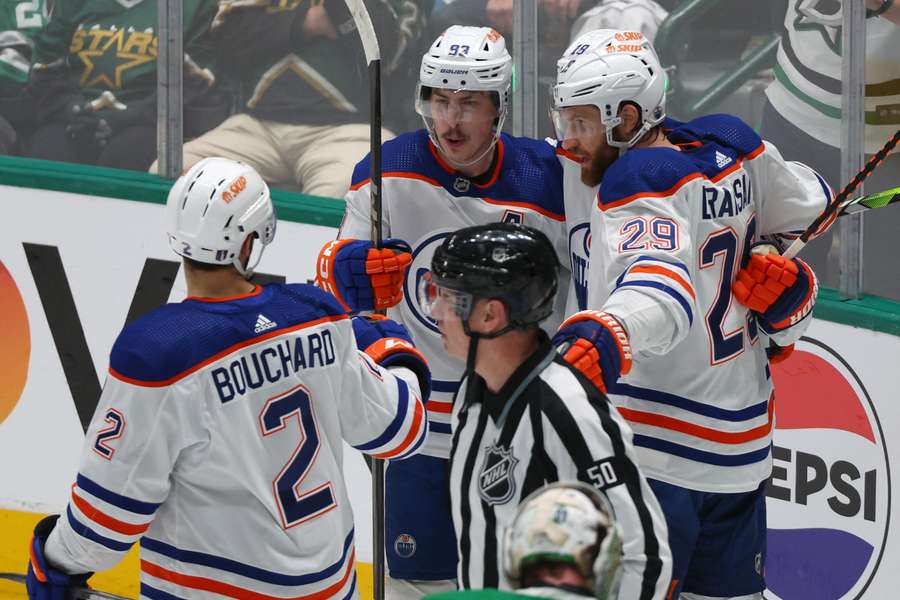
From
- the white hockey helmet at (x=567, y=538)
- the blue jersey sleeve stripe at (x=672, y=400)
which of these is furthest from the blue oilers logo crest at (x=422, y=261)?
the white hockey helmet at (x=567, y=538)

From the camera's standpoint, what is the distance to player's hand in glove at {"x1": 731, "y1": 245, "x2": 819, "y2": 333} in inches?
107

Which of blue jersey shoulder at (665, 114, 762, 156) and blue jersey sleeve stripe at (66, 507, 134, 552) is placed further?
blue jersey shoulder at (665, 114, 762, 156)

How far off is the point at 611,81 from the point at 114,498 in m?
1.18

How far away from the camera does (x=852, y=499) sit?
355 centimetres

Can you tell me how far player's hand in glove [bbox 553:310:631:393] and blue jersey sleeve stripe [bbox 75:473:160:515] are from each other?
2.30ft

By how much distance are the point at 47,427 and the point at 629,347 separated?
7.93 feet

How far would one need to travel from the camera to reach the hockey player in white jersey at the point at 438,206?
2.97 meters

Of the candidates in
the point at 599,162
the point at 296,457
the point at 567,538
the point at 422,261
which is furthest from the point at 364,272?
the point at 567,538

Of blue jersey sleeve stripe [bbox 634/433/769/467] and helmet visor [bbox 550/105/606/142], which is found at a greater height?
helmet visor [bbox 550/105/606/142]

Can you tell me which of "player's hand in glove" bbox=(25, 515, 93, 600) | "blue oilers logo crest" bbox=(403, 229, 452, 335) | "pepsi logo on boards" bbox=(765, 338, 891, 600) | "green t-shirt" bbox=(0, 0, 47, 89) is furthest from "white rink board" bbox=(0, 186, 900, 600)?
"player's hand in glove" bbox=(25, 515, 93, 600)

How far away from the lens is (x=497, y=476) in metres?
1.89

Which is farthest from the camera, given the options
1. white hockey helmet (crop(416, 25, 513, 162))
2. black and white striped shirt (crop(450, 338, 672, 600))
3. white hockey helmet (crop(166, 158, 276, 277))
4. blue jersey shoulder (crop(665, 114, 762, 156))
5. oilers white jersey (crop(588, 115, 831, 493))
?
white hockey helmet (crop(416, 25, 513, 162))

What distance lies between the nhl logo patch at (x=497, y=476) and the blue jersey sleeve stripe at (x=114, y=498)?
0.63 meters

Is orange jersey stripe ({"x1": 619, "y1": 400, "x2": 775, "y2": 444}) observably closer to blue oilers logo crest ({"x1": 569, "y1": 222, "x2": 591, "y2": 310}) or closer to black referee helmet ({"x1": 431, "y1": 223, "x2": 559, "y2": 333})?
blue oilers logo crest ({"x1": 569, "y1": 222, "x2": 591, "y2": 310})
